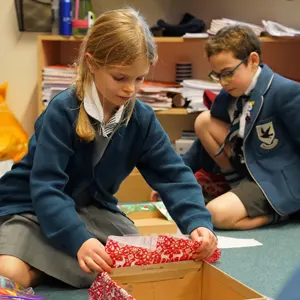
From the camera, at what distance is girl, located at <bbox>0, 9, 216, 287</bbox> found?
1.13 metres

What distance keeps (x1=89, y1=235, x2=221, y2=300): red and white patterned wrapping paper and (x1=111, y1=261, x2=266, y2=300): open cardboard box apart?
0.04 feet

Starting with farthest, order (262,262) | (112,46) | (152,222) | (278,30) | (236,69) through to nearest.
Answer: (278,30)
(236,69)
(152,222)
(262,262)
(112,46)

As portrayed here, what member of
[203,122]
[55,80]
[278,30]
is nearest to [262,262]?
[203,122]

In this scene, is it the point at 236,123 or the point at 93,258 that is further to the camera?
the point at 236,123

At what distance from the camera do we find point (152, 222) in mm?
1753

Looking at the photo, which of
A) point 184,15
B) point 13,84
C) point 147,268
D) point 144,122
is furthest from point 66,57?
point 147,268

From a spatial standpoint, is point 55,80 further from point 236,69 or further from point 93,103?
point 93,103

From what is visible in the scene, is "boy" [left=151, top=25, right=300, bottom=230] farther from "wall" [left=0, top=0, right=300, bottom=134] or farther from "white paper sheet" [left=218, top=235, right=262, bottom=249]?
"wall" [left=0, top=0, right=300, bottom=134]

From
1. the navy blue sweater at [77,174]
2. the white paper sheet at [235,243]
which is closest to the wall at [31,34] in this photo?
the white paper sheet at [235,243]

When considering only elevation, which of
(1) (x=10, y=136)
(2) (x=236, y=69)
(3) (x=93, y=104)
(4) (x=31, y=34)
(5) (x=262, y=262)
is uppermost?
(3) (x=93, y=104)

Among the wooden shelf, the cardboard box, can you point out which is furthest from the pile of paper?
the cardboard box

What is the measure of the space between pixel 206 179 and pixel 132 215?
45cm

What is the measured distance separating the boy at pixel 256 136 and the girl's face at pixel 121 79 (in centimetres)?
78

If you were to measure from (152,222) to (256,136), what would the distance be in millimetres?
477
